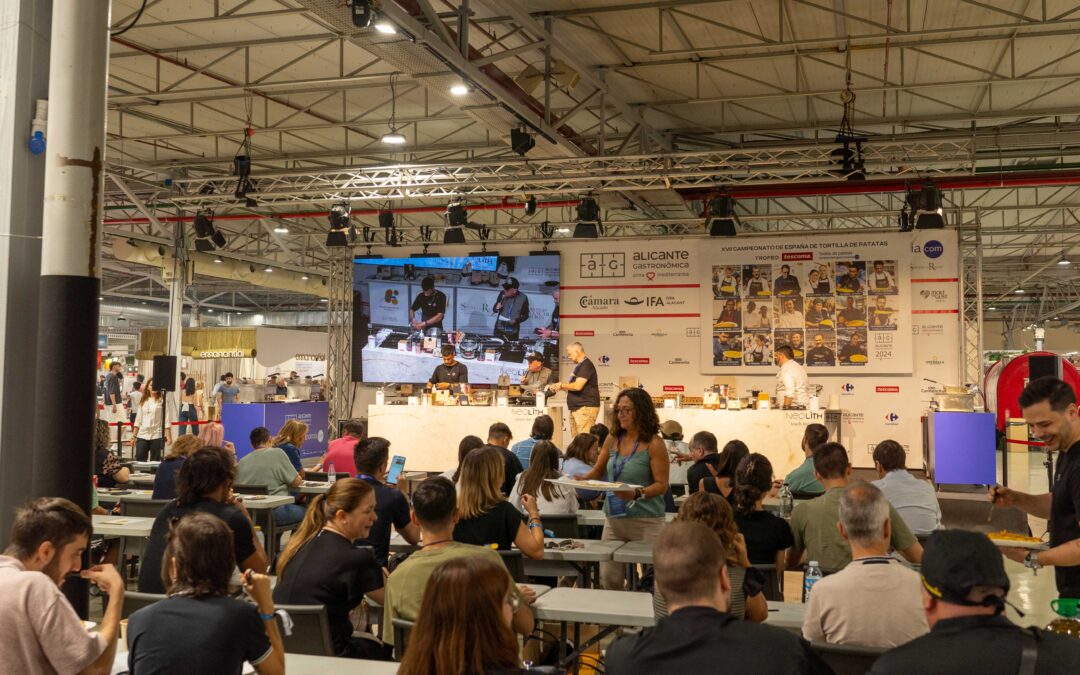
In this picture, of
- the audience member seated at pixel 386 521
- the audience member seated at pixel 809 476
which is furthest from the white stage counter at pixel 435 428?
the audience member seated at pixel 386 521

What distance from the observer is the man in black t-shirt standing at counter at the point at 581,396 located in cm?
1116

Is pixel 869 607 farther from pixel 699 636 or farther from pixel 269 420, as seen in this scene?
pixel 269 420

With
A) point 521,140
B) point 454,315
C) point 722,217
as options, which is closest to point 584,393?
point 521,140

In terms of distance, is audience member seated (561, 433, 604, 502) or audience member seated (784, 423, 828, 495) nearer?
audience member seated (561, 433, 604, 502)

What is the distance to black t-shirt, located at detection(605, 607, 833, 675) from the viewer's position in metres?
1.89

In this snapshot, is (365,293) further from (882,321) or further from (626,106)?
(882,321)

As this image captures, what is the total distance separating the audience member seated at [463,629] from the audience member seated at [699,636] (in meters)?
0.25

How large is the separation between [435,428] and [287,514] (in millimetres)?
5845

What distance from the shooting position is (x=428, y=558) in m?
3.21

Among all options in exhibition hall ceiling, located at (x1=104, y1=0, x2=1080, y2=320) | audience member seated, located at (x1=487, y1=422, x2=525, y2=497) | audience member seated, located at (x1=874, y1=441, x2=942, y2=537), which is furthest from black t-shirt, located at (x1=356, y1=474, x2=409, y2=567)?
exhibition hall ceiling, located at (x1=104, y1=0, x2=1080, y2=320)

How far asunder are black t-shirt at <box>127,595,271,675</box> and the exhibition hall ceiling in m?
5.90

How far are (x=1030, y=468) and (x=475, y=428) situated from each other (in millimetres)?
10133

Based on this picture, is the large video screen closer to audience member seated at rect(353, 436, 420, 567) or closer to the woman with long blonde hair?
the woman with long blonde hair

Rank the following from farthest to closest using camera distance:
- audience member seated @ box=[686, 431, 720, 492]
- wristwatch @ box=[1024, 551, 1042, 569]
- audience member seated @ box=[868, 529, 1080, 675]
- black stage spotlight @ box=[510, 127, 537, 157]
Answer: black stage spotlight @ box=[510, 127, 537, 157] < audience member seated @ box=[686, 431, 720, 492] < wristwatch @ box=[1024, 551, 1042, 569] < audience member seated @ box=[868, 529, 1080, 675]
